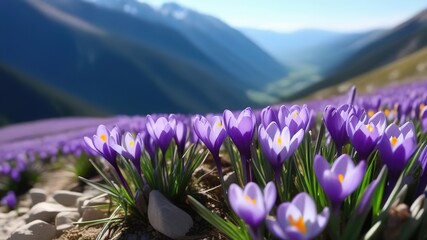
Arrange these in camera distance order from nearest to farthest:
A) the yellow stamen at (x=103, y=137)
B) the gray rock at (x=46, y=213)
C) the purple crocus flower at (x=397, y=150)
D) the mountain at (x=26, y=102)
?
the purple crocus flower at (x=397, y=150) → the yellow stamen at (x=103, y=137) → the gray rock at (x=46, y=213) → the mountain at (x=26, y=102)

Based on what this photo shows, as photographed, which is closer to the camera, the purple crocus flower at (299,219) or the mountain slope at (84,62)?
the purple crocus flower at (299,219)

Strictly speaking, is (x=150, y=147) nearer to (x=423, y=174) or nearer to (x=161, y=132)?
(x=161, y=132)

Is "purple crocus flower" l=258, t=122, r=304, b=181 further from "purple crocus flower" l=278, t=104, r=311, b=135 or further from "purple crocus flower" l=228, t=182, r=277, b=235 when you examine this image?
"purple crocus flower" l=228, t=182, r=277, b=235

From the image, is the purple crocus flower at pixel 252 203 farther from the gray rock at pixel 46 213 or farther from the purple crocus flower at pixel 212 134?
the gray rock at pixel 46 213

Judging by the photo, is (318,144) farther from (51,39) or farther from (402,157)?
(51,39)

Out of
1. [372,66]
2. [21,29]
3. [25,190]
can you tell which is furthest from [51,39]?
[25,190]

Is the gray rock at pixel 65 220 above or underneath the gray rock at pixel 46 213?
underneath

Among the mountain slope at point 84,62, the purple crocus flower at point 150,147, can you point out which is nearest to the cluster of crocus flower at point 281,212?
the purple crocus flower at point 150,147
